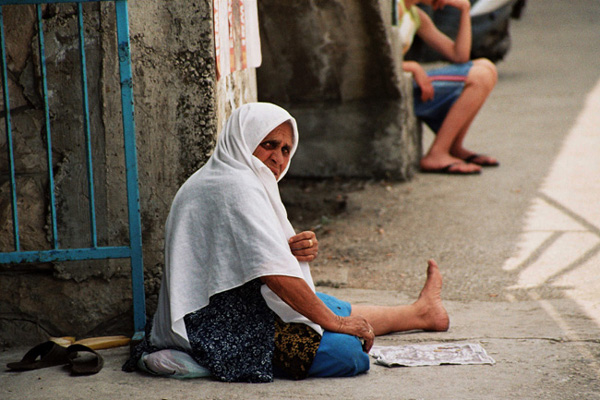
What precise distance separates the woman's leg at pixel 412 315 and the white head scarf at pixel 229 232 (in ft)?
2.00

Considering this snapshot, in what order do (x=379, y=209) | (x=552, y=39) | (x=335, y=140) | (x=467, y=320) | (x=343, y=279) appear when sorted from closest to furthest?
(x=467, y=320)
(x=343, y=279)
(x=379, y=209)
(x=335, y=140)
(x=552, y=39)

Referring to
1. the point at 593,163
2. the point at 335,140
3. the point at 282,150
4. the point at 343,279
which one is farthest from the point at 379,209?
the point at 282,150

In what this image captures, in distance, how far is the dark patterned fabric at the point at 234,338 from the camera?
278 cm

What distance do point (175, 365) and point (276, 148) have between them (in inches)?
34.2

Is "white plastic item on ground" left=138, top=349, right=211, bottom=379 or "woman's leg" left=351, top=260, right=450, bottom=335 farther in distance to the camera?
"woman's leg" left=351, top=260, right=450, bottom=335

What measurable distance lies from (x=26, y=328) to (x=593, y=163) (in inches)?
195

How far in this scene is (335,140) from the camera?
661 centimetres

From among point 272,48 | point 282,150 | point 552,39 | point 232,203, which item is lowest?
→ point 232,203

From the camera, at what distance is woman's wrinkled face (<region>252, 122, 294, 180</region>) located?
2906mm

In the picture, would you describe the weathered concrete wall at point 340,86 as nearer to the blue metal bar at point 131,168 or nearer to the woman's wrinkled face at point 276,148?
the blue metal bar at point 131,168

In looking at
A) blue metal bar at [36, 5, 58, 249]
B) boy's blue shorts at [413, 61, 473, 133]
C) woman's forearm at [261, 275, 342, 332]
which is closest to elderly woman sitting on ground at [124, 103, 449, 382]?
woman's forearm at [261, 275, 342, 332]

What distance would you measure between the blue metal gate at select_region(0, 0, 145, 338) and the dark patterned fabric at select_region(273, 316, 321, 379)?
2.36 ft

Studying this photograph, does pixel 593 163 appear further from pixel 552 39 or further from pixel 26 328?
pixel 552 39

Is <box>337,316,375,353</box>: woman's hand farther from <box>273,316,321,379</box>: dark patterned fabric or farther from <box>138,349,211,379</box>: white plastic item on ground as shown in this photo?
<box>138,349,211,379</box>: white plastic item on ground
